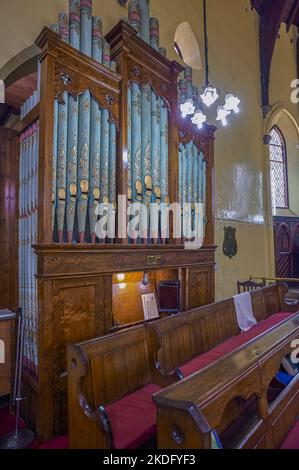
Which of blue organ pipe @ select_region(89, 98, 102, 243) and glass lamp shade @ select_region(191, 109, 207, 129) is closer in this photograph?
blue organ pipe @ select_region(89, 98, 102, 243)

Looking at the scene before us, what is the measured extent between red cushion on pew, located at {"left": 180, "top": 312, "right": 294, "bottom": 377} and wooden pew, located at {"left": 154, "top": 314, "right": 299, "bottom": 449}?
42cm

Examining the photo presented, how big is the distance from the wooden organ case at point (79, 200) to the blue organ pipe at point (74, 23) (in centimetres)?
24

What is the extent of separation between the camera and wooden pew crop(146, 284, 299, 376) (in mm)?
2408

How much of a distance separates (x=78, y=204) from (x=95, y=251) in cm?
44

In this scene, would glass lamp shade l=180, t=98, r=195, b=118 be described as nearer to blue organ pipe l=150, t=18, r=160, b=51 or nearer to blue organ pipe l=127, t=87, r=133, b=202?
blue organ pipe l=150, t=18, r=160, b=51

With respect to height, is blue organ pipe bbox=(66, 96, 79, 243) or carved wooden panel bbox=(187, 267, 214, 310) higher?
blue organ pipe bbox=(66, 96, 79, 243)

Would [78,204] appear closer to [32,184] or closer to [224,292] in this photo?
[32,184]

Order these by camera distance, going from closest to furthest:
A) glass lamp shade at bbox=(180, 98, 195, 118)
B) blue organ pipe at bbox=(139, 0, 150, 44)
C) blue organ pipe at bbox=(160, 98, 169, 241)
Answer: blue organ pipe at bbox=(160, 98, 169, 241)
blue organ pipe at bbox=(139, 0, 150, 44)
glass lamp shade at bbox=(180, 98, 195, 118)

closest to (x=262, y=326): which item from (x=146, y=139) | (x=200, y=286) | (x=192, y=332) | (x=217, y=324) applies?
(x=217, y=324)

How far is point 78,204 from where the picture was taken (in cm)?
259

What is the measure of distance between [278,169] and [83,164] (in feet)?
22.0

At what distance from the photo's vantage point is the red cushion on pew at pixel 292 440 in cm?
156

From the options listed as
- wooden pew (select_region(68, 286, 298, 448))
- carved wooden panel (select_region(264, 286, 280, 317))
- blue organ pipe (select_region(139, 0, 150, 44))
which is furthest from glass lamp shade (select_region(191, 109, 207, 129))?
carved wooden panel (select_region(264, 286, 280, 317))

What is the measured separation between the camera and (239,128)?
6.24 m
